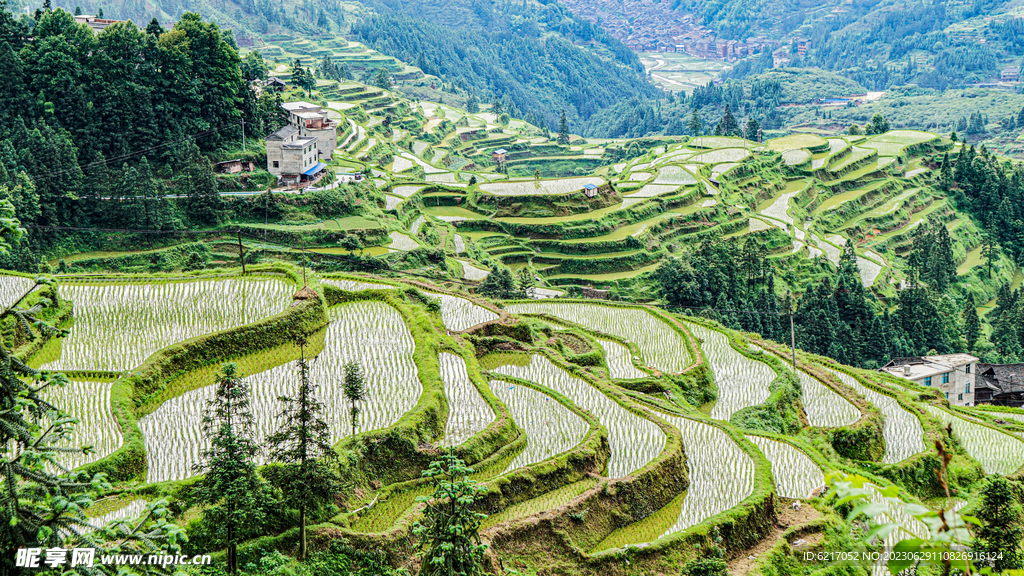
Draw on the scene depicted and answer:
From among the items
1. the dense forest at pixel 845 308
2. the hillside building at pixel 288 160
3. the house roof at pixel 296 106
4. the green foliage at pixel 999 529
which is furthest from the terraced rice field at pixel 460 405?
the house roof at pixel 296 106

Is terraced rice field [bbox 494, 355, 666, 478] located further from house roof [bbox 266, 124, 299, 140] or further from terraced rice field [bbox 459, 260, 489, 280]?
house roof [bbox 266, 124, 299, 140]

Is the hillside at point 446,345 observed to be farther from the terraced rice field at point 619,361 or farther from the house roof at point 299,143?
the house roof at point 299,143

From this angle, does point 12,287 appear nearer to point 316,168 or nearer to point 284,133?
point 316,168

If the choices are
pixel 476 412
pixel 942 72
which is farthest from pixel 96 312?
pixel 942 72

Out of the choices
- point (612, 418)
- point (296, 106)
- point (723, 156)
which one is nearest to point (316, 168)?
point (296, 106)

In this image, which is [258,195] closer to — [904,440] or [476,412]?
[476,412]

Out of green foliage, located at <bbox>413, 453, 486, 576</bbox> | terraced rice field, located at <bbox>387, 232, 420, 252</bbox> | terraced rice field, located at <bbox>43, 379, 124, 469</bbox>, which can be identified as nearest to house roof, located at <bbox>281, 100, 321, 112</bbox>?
terraced rice field, located at <bbox>387, 232, 420, 252</bbox>
